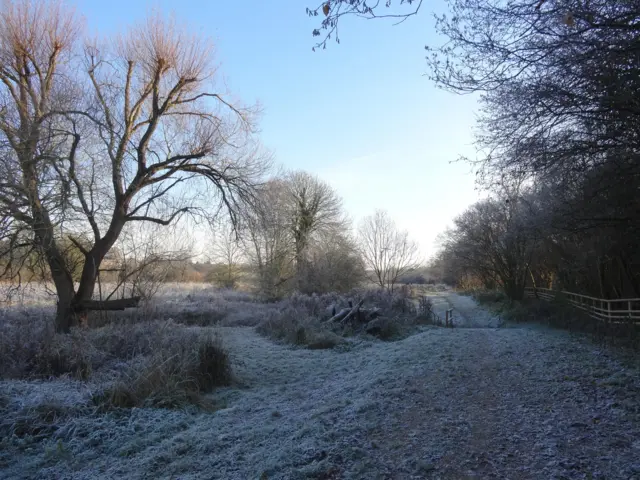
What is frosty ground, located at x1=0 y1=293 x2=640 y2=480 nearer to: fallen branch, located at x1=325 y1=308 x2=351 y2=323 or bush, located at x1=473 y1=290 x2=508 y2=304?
fallen branch, located at x1=325 y1=308 x2=351 y2=323

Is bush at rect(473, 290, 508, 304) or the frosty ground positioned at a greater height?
bush at rect(473, 290, 508, 304)

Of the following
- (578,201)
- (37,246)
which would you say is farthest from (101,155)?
(578,201)

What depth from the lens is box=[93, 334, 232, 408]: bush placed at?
249 inches

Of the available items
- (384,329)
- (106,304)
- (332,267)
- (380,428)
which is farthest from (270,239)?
(380,428)

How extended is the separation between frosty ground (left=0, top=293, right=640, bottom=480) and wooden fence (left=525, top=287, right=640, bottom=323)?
5.81 metres

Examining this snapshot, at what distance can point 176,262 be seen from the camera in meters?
15.5

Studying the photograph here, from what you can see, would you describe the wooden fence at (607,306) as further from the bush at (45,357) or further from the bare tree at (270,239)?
the bush at (45,357)

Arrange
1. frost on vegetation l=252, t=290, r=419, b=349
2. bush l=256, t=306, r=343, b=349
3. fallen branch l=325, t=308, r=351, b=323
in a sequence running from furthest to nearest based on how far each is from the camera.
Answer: fallen branch l=325, t=308, r=351, b=323 → frost on vegetation l=252, t=290, r=419, b=349 → bush l=256, t=306, r=343, b=349

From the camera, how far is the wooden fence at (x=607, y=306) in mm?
12841

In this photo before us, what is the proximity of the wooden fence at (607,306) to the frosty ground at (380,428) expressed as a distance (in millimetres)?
5813

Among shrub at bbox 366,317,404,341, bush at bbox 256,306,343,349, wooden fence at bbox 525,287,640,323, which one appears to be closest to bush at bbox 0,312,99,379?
bush at bbox 256,306,343,349

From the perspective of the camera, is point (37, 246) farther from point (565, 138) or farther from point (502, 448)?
point (565, 138)

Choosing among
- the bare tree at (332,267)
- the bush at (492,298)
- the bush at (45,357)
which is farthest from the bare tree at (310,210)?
the bush at (45,357)

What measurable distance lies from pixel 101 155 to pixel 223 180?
3474mm
